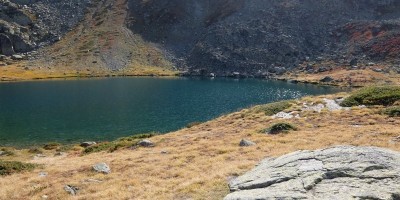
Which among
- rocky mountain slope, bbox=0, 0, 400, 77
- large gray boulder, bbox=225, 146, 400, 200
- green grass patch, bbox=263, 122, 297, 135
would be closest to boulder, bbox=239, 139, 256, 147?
green grass patch, bbox=263, 122, 297, 135

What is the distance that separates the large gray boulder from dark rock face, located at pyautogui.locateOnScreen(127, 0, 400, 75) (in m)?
129

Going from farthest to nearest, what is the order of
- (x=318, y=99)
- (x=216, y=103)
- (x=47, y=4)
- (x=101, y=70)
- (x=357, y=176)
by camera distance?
(x=47, y=4) < (x=101, y=70) < (x=216, y=103) < (x=318, y=99) < (x=357, y=176)

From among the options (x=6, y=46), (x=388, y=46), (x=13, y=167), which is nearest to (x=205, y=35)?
(x=388, y=46)

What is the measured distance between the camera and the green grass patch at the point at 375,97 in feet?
129

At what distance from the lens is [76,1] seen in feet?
586

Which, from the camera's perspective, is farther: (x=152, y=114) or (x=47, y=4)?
(x=47, y=4)

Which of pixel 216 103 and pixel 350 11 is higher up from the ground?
pixel 350 11

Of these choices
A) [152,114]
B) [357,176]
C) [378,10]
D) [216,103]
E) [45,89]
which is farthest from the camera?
[378,10]

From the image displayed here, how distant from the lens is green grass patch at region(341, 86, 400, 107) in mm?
39438

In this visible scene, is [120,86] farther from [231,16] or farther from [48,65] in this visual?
[231,16]

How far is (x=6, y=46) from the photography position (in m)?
159

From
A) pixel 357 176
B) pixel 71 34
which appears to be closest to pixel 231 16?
pixel 71 34

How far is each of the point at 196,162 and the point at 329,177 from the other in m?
12.6

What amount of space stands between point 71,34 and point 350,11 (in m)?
122
